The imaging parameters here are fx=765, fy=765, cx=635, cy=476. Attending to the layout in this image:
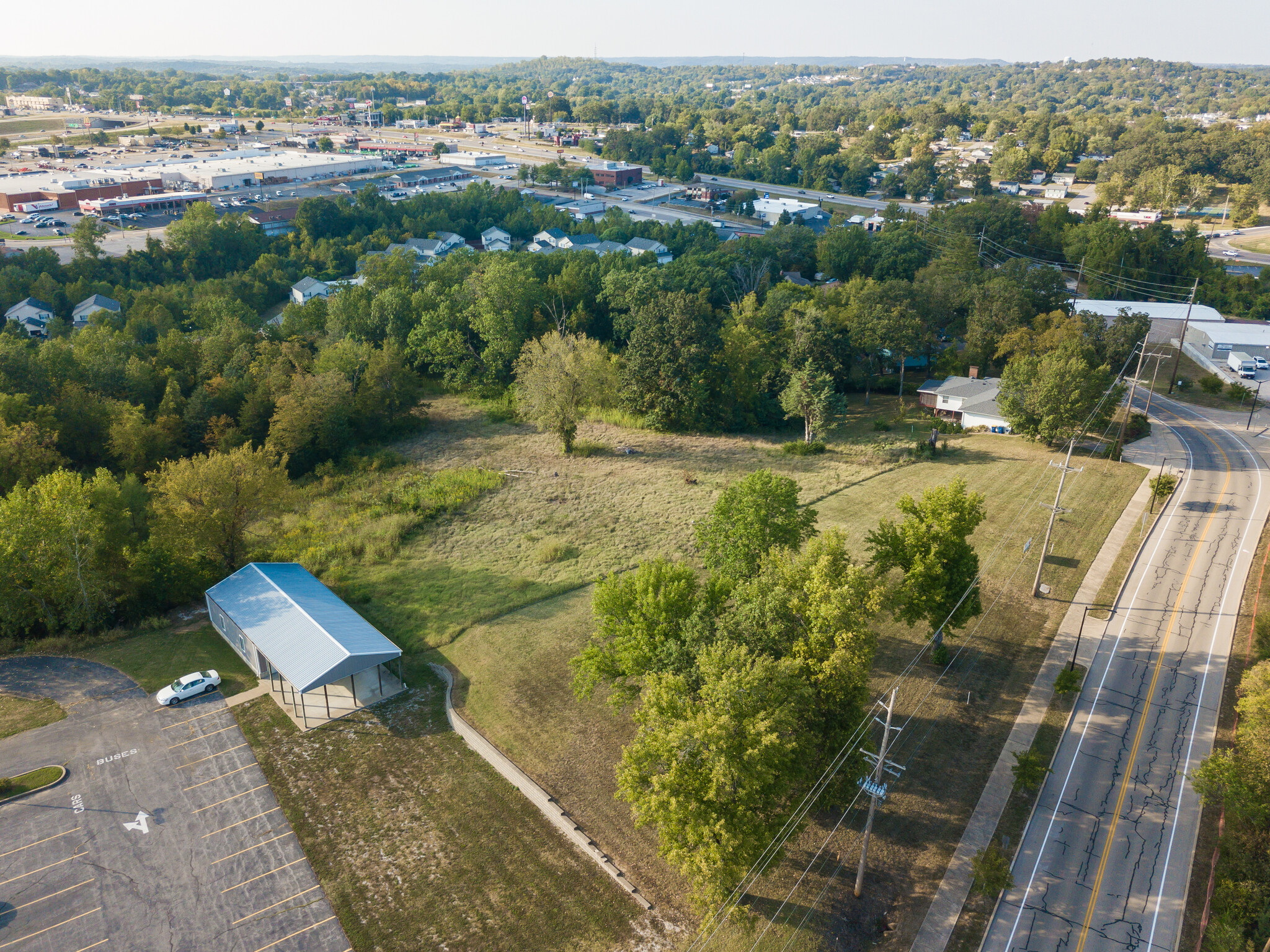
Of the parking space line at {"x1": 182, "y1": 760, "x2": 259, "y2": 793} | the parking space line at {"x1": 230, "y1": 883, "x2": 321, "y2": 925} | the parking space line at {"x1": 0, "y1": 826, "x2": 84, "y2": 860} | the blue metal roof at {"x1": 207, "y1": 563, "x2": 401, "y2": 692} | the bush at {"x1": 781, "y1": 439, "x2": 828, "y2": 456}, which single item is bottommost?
the parking space line at {"x1": 182, "y1": 760, "x2": 259, "y2": 793}

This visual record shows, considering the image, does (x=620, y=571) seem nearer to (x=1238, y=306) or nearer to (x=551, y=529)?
(x=551, y=529)

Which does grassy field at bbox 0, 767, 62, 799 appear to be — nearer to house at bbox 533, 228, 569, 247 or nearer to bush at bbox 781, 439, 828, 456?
bush at bbox 781, 439, 828, 456

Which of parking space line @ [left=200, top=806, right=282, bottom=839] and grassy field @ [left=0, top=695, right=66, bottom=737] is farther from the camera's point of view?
grassy field @ [left=0, top=695, right=66, bottom=737]

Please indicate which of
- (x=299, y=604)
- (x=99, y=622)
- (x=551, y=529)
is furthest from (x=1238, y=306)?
(x=99, y=622)

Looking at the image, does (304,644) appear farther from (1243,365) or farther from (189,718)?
(1243,365)

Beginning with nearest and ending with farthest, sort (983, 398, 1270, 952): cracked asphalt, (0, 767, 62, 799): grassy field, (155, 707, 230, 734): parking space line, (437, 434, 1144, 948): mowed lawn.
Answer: (983, 398, 1270, 952): cracked asphalt
(437, 434, 1144, 948): mowed lawn
(0, 767, 62, 799): grassy field
(155, 707, 230, 734): parking space line

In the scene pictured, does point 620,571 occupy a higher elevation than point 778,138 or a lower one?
lower

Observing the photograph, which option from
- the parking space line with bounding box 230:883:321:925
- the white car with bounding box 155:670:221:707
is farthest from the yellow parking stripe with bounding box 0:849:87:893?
the white car with bounding box 155:670:221:707
